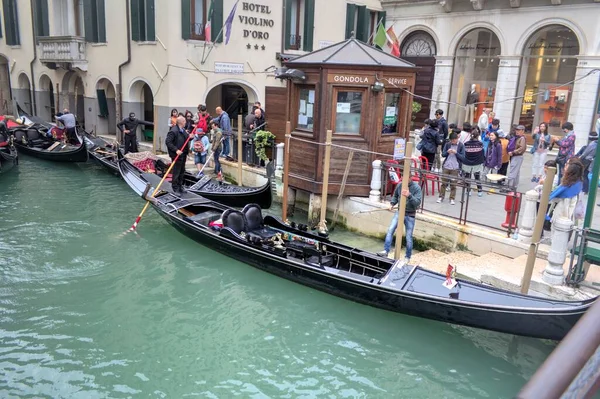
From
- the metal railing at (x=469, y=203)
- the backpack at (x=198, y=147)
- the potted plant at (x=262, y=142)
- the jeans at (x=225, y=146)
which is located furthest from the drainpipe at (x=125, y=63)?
the metal railing at (x=469, y=203)

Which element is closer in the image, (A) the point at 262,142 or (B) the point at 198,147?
(A) the point at 262,142

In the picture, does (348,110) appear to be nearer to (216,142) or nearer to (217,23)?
(216,142)

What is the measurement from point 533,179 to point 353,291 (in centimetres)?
552

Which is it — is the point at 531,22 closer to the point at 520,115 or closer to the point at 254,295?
the point at 520,115

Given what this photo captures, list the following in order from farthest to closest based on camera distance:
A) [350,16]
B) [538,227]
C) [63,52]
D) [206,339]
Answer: [63,52], [350,16], [206,339], [538,227]

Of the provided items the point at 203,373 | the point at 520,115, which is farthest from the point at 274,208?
the point at 520,115

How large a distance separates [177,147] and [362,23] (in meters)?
9.61

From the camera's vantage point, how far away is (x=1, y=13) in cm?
2120

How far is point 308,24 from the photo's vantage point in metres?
15.8

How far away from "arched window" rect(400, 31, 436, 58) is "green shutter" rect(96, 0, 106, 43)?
31.3 ft

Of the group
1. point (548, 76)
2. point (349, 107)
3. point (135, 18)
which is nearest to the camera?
point (349, 107)

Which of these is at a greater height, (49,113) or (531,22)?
(531,22)

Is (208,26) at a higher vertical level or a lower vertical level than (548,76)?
higher

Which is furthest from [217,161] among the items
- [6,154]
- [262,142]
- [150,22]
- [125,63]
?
[6,154]
